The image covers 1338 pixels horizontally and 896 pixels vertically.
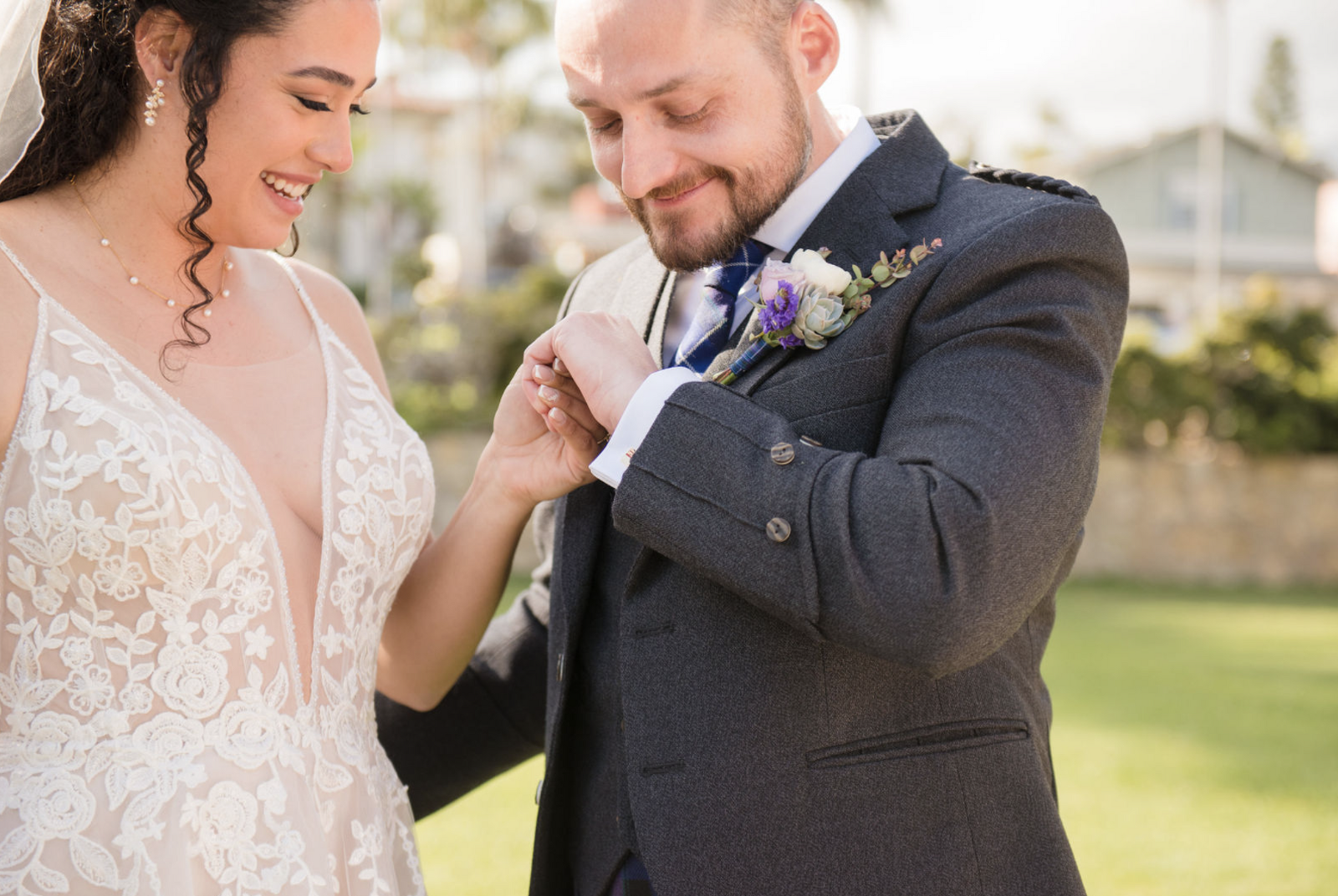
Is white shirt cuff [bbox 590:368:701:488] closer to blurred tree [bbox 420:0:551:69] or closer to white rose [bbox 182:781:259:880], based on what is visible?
white rose [bbox 182:781:259:880]

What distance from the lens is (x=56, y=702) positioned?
2078 millimetres

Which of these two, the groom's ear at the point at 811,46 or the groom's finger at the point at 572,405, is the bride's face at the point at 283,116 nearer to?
the groom's finger at the point at 572,405

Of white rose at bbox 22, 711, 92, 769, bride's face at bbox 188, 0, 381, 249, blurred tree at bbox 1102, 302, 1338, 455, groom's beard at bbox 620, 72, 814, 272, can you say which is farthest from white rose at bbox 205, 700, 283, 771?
blurred tree at bbox 1102, 302, 1338, 455

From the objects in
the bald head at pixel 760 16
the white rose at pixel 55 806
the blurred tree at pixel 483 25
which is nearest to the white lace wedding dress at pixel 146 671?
the white rose at pixel 55 806

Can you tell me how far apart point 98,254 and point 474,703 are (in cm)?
125

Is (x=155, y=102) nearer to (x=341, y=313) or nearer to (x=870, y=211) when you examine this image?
(x=341, y=313)

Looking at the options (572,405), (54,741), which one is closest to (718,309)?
(572,405)

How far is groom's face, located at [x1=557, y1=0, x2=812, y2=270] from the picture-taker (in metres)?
2.09

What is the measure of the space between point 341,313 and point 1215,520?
13.4 meters

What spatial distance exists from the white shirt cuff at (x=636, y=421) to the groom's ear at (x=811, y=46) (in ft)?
2.16

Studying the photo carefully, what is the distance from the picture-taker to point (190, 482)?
214 centimetres

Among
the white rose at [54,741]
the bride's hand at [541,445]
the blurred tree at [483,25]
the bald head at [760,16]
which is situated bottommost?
the blurred tree at [483,25]

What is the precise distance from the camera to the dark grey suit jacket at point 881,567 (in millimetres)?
1750

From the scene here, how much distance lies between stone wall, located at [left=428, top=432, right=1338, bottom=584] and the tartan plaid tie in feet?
41.5
